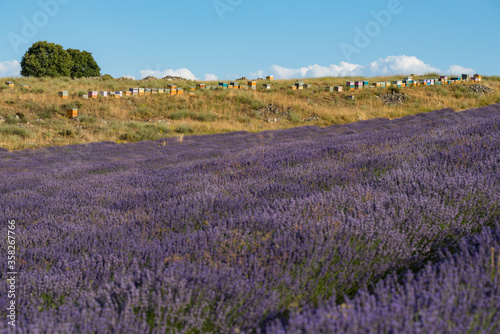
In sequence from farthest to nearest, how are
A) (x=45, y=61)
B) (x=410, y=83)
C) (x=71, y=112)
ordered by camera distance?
(x=45, y=61) → (x=410, y=83) → (x=71, y=112)

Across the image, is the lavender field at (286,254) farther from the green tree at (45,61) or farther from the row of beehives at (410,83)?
the green tree at (45,61)

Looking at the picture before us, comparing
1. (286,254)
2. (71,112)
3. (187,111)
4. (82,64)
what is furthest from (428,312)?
(82,64)

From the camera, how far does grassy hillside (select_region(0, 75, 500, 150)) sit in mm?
18094

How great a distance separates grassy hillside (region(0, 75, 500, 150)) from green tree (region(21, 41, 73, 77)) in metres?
12.5

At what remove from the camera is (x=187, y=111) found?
78.6 ft

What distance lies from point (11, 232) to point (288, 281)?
2.73m

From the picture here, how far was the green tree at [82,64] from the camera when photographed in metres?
47.0

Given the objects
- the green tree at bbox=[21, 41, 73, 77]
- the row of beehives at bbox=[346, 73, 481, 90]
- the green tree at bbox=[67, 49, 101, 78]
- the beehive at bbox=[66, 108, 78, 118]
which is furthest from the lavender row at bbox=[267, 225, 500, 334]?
the green tree at bbox=[67, 49, 101, 78]

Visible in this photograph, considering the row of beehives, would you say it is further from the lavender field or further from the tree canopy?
the tree canopy
